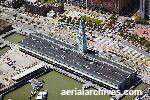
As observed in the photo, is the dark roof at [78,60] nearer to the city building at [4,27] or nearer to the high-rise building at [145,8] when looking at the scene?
the city building at [4,27]

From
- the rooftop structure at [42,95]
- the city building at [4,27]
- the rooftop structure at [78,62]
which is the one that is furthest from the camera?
the city building at [4,27]

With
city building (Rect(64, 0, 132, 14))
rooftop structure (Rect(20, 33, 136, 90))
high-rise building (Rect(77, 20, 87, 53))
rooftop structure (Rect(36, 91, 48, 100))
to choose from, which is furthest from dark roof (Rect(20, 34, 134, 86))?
city building (Rect(64, 0, 132, 14))

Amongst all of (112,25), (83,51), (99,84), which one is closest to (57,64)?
(83,51)

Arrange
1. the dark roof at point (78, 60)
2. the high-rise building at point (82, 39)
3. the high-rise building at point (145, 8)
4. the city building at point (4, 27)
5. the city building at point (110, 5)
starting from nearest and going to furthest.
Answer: the dark roof at point (78, 60), the high-rise building at point (82, 39), the high-rise building at point (145, 8), the city building at point (4, 27), the city building at point (110, 5)

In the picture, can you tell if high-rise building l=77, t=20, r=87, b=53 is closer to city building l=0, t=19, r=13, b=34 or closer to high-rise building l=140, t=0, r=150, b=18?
high-rise building l=140, t=0, r=150, b=18

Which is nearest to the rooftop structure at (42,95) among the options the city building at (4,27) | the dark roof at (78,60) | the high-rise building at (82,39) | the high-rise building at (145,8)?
the dark roof at (78,60)

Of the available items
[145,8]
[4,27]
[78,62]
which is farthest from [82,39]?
[4,27]

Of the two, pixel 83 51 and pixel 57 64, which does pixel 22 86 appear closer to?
pixel 57 64
